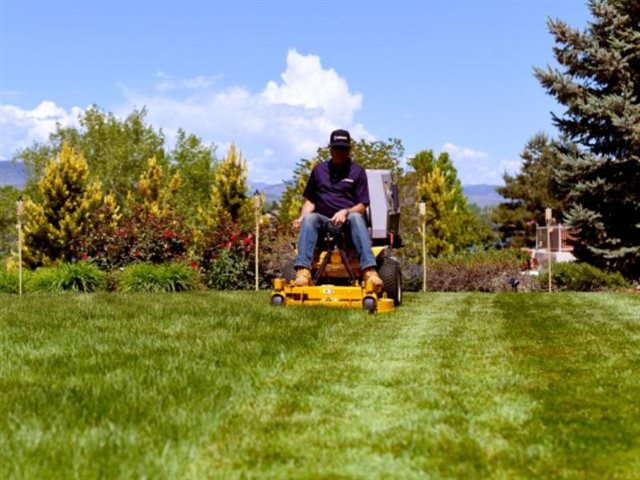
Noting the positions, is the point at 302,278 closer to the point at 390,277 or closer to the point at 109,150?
the point at 390,277

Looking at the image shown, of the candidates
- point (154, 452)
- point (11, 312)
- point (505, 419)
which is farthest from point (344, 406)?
point (11, 312)

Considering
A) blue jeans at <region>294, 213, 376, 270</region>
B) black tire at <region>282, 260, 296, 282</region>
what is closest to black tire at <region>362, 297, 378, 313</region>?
blue jeans at <region>294, 213, 376, 270</region>

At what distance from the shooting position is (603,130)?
18156mm

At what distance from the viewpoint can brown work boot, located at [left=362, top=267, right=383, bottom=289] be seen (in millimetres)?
7785

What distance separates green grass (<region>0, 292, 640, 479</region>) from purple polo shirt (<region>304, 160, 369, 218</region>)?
1.84 metres

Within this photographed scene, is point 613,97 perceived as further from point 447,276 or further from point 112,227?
point 112,227

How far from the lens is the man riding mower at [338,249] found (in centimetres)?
791

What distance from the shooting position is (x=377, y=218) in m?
10.0

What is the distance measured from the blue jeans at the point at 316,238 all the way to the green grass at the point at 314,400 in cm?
128

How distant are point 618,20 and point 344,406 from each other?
54.9 feet

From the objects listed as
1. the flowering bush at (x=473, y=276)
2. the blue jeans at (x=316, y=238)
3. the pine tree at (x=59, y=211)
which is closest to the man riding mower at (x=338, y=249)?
the blue jeans at (x=316, y=238)

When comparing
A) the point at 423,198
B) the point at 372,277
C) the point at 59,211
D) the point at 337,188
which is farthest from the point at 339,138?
the point at 423,198

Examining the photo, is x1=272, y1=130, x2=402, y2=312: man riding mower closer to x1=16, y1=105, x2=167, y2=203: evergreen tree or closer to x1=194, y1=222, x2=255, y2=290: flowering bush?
x1=194, y1=222, x2=255, y2=290: flowering bush

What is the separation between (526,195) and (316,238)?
4056cm
